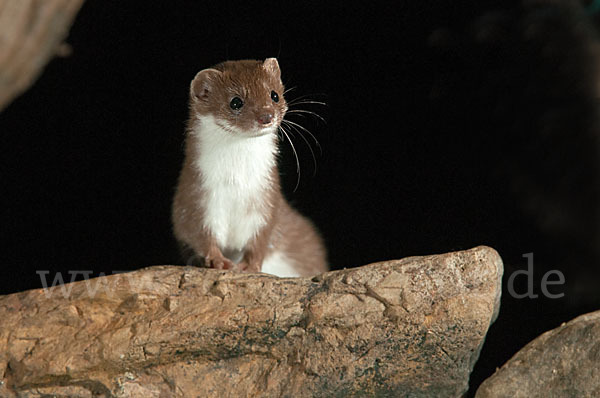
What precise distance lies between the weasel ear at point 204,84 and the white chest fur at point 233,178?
0.12m

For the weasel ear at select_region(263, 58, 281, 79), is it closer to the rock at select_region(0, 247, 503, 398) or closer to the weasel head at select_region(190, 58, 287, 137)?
the weasel head at select_region(190, 58, 287, 137)

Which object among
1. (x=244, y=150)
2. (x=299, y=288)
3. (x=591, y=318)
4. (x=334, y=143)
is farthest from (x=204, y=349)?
(x=334, y=143)

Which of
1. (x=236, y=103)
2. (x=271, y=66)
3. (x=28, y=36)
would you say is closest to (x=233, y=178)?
(x=236, y=103)

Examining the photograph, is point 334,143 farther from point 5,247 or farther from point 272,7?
point 5,247

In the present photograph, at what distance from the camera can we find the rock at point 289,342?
3375 millimetres

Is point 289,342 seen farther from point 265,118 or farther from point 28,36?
point 28,36

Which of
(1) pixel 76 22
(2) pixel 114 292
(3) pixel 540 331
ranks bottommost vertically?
(3) pixel 540 331

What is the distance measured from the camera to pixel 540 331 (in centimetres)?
464

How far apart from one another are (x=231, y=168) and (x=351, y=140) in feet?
4.86

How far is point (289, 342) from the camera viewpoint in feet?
11.2

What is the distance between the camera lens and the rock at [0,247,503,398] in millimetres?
3375

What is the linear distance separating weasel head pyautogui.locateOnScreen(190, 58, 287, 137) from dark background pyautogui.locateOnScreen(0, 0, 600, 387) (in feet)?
3.25

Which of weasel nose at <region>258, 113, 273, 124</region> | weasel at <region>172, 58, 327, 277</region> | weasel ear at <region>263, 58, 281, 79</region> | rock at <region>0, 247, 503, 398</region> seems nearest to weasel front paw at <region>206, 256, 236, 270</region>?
weasel at <region>172, 58, 327, 277</region>

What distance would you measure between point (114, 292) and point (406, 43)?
2375 millimetres
